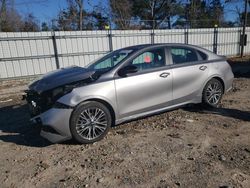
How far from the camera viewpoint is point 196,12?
117 feet

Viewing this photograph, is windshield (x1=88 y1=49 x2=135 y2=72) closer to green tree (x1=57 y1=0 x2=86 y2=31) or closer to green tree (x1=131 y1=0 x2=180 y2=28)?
green tree (x1=57 y1=0 x2=86 y2=31)

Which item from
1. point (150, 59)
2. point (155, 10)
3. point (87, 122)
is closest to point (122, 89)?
point (87, 122)

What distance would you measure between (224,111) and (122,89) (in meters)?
2.50

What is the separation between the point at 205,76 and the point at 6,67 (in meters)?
9.37

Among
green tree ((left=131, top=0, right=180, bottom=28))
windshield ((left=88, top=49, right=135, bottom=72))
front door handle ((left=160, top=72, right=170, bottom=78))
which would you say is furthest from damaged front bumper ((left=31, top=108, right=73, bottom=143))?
green tree ((left=131, top=0, right=180, bottom=28))

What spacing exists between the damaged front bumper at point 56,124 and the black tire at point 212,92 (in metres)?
3.08

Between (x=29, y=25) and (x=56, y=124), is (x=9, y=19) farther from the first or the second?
(x=56, y=124)

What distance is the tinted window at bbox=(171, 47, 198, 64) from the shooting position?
5230 mm

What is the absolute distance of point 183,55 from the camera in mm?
5359

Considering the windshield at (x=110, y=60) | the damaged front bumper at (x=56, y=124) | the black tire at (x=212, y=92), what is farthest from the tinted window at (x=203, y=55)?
the damaged front bumper at (x=56, y=124)

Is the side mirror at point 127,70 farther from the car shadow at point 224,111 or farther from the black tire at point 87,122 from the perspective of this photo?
the car shadow at point 224,111

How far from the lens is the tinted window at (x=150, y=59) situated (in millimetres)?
4871

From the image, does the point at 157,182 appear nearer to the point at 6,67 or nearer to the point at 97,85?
the point at 97,85

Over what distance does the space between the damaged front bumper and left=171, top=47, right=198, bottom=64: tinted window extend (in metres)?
2.48
